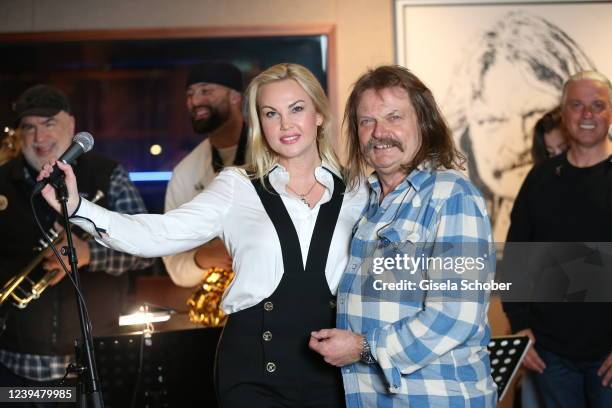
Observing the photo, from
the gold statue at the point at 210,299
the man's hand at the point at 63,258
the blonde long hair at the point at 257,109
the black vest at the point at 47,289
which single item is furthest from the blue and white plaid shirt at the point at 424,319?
the black vest at the point at 47,289

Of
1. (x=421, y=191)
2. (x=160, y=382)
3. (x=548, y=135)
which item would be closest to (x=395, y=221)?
(x=421, y=191)

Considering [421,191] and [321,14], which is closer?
[421,191]

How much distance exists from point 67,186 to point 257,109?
0.78 metres

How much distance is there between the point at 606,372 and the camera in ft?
10.2

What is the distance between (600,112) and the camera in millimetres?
3365

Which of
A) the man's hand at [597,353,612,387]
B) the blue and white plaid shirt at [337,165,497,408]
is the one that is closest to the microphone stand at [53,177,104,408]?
the blue and white plaid shirt at [337,165,497,408]

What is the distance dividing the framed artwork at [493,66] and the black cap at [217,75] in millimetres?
867

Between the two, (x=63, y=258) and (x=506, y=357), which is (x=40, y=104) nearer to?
(x=63, y=258)

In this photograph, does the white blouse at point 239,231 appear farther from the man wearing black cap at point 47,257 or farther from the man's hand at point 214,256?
the man wearing black cap at point 47,257

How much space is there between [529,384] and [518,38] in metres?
1.88

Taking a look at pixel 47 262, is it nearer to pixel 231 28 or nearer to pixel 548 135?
pixel 231 28

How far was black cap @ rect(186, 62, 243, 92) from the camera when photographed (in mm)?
4309

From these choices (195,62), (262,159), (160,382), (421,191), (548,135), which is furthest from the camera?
(195,62)

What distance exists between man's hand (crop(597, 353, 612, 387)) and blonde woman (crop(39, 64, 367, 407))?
122 cm
